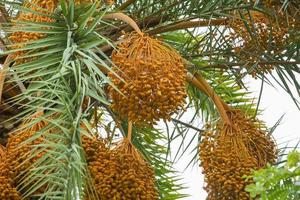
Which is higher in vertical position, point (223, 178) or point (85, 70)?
point (85, 70)

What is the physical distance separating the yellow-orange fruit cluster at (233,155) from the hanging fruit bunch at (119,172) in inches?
9.2

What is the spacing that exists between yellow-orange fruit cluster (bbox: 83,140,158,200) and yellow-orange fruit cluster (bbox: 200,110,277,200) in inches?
9.2

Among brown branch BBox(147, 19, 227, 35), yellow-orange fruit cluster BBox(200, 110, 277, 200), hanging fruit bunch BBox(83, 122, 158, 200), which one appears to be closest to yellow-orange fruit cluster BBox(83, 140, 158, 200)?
hanging fruit bunch BBox(83, 122, 158, 200)

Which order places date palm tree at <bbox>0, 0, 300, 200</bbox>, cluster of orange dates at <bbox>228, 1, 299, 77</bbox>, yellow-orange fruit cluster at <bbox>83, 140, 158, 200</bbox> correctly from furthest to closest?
cluster of orange dates at <bbox>228, 1, 299, 77</bbox>, yellow-orange fruit cluster at <bbox>83, 140, 158, 200</bbox>, date palm tree at <bbox>0, 0, 300, 200</bbox>

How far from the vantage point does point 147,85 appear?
11.7 feet

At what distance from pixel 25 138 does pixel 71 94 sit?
14.1 inches

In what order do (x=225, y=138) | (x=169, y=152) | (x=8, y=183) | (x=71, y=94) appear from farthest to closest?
(x=169, y=152) < (x=225, y=138) < (x=8, y=183) < (x=71, y=94)

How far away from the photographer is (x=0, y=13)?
15.5 ft

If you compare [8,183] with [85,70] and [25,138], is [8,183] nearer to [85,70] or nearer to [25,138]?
[25,138]

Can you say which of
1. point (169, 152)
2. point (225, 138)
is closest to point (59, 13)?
point (225, 138)

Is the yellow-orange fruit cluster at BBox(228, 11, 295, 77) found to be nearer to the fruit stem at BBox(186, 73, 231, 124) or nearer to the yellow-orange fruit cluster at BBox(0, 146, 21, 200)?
the fruit stem at BBox(186, 73, 231, 124)

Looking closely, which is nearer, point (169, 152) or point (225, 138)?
point (225, 138)

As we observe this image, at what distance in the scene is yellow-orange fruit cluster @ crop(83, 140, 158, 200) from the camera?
393cm

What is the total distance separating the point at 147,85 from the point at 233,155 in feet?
2.12
